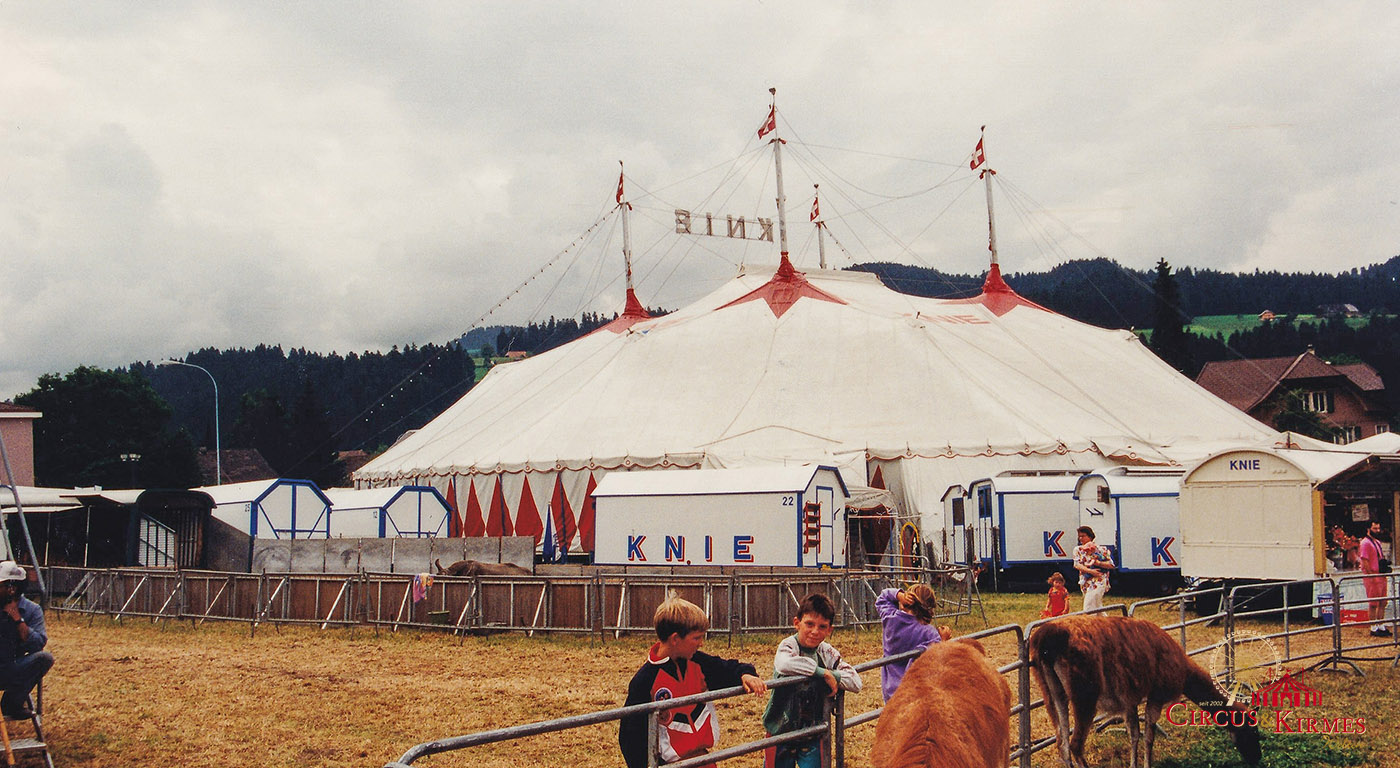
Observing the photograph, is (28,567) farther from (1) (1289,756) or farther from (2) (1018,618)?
(1) (1289,756)

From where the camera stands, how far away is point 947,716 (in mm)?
4207

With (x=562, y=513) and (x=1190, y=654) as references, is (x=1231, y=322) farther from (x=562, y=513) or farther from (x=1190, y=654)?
(x=1190, y=654)

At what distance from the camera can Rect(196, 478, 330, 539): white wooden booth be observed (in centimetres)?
2686

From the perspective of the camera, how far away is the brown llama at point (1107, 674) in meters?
6.60

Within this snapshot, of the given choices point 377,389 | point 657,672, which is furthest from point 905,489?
point 377,389

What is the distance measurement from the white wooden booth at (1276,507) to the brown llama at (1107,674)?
31.4 feet

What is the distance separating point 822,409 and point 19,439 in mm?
34539

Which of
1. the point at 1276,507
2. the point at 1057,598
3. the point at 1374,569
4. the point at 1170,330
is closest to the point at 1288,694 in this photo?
the point at 1057,598

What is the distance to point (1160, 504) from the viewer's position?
21812 mm

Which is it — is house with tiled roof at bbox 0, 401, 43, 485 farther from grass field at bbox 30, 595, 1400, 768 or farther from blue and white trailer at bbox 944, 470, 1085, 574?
blue and white trailer at bbox 944, 470, 1085, 574

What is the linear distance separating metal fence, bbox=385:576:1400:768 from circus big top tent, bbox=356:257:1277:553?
33.5ft

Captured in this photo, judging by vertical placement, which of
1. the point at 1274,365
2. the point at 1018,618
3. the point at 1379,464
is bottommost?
the point at 1018,618

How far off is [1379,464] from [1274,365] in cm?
5875

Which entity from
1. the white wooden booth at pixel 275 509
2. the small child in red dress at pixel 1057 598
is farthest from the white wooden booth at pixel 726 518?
the white wooden booth at pixel 275 509
